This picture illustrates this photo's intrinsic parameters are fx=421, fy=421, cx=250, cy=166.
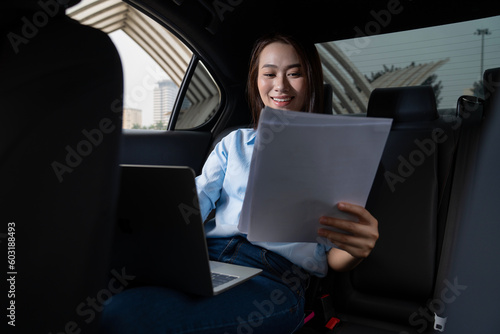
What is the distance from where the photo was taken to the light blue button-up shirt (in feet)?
3.73

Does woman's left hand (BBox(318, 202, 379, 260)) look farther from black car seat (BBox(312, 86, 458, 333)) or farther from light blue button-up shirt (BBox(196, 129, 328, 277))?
black car seat (BBox(312, 86, 458, 333))

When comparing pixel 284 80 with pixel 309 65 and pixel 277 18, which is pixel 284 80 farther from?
pixel 277 18

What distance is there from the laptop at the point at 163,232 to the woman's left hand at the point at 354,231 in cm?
24

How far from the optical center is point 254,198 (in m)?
0.79

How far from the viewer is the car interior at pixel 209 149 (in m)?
0.51

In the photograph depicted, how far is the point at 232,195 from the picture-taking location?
127cm

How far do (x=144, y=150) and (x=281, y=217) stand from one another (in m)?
1.16

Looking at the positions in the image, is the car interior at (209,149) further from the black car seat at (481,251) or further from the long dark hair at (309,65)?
the long dark hair at (309,65)

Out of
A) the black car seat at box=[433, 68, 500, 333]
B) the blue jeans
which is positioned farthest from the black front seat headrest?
the black car seat at box=[433, 68, 500, 333]

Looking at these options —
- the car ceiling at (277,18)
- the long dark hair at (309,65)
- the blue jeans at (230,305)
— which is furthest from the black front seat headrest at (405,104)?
the blue jeans at (230,305)

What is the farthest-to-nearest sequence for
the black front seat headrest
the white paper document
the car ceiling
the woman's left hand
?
the car ceiling, the black front seat headrest, the woman's left hand, the white paper document

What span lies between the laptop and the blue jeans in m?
0.04

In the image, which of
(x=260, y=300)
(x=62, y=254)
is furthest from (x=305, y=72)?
(x=62, y=254)

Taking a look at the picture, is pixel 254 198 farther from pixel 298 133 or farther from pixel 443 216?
pixel 443 216
